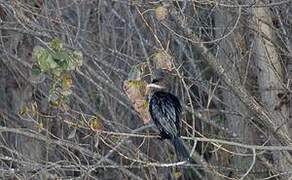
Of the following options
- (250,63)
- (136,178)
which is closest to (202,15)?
→ (250,63)

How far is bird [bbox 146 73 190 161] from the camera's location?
4.46m

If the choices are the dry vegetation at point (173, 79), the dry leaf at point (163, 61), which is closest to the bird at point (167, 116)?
the dry vegetation at point (173, 79)

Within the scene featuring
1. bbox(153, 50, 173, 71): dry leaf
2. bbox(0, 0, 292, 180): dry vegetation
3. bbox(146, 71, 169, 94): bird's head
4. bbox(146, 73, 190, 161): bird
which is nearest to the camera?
bbox(153, 50, 173, 71): dry leaf

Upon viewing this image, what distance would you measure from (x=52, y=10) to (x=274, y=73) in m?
1.69

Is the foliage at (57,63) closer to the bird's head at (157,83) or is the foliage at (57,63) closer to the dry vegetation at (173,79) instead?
the dry vegetation at (173,79)

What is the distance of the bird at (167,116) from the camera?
446 cm

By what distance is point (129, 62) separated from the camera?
5.82 meters

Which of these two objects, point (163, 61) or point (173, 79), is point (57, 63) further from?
point (173, 79)

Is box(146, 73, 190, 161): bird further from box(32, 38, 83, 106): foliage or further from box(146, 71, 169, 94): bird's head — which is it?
box(32, 38, 83, 106): foliage

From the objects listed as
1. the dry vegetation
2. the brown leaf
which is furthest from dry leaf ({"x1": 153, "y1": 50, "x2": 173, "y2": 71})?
the dry vegetation

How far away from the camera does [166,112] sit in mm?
4508

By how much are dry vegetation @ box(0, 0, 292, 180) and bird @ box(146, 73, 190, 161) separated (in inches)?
7.3

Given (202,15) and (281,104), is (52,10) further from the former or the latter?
(281,104)

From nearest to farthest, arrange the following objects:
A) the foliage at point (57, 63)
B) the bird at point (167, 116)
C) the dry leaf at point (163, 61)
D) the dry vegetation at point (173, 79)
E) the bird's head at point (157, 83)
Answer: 1. the foliage at point (57, 63)
2. the dry leaf at point (163, 61)
3. the bird at point (167, 116)
4. the bird's head at point (157, 83)
5. the dry vegetation at point (173, 79)
